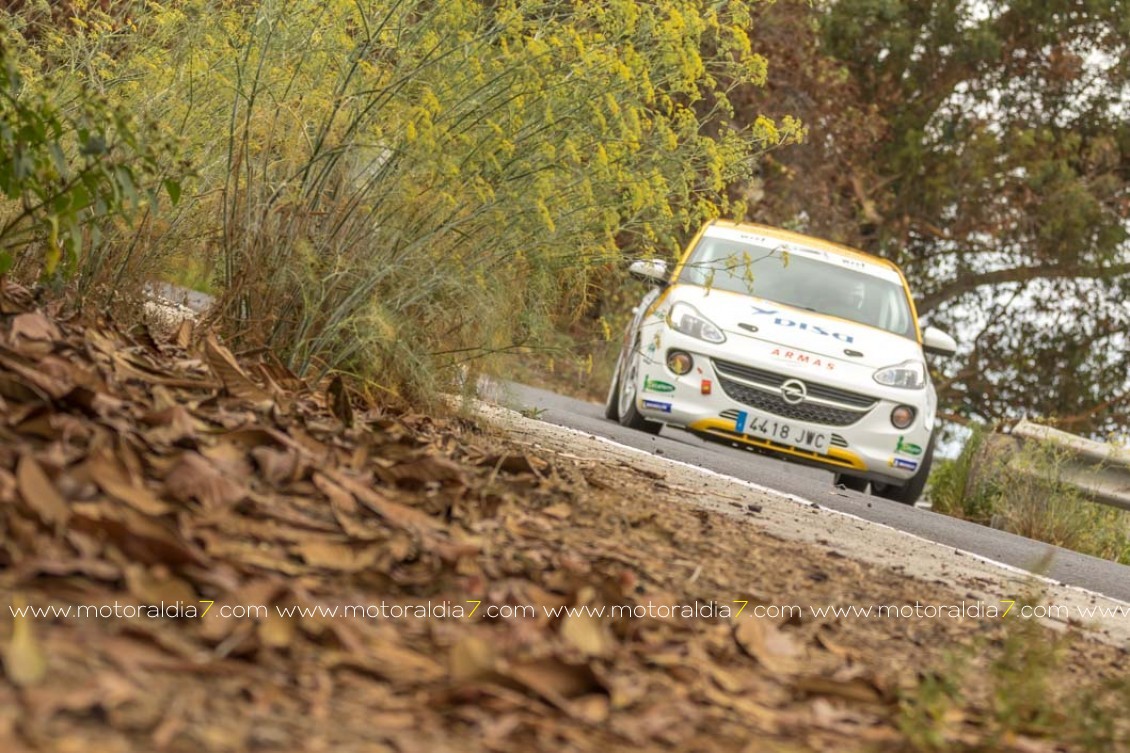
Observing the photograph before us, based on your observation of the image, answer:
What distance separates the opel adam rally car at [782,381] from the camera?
411 inches

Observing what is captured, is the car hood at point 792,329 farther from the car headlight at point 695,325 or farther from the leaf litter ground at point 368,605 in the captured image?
the leaf litter ground at point 368,605

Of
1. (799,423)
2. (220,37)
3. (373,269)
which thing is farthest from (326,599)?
(799,423)

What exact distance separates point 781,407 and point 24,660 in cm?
826

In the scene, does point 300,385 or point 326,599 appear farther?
point 300,385

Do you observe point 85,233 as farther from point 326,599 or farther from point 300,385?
point 326,599

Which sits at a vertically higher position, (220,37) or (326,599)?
(220,37)

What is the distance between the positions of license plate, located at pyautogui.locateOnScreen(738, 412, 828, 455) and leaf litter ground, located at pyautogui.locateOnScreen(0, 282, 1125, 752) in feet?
17.1

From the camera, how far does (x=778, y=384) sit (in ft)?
34.4

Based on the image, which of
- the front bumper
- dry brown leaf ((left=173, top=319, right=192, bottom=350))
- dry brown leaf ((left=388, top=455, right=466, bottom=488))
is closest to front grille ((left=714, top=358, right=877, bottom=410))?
the front bumper

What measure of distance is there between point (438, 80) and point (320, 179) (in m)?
0.55

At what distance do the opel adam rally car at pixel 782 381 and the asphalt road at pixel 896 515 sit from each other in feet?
0.76

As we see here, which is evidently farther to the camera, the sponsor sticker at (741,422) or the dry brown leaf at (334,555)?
the sponsor sticker at (741,422)

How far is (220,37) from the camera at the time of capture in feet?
23.1

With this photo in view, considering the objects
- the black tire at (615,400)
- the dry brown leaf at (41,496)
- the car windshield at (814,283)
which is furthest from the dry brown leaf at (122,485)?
the black tire at (615,400)
